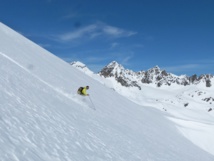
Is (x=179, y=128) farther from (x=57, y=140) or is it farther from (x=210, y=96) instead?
(x=210, y=96)

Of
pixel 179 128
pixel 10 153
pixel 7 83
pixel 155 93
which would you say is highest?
pixel 155 93

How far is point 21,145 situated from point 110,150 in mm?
5638

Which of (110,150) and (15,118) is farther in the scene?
(110,150)

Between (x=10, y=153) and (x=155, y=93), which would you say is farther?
(x=155, y=93)

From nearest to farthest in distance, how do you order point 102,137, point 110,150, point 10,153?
point 10,153 → point 110,150 → point 102,137

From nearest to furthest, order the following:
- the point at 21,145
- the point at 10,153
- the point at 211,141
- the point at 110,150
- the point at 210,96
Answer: the point at 10,153
the point at 21,145
the point at 110,150
the point at 211,141
the point at 210,96

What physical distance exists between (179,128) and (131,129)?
15.2 metres

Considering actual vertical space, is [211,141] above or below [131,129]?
above

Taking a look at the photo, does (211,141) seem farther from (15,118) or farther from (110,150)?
(15,118)

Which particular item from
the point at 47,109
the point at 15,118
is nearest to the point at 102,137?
the point at 47,109

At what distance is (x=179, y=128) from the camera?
3338cm

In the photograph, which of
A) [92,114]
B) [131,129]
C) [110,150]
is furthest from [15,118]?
[131,129]

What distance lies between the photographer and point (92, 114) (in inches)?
700

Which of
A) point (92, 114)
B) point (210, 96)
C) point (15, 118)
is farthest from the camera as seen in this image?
point (210, 96)
